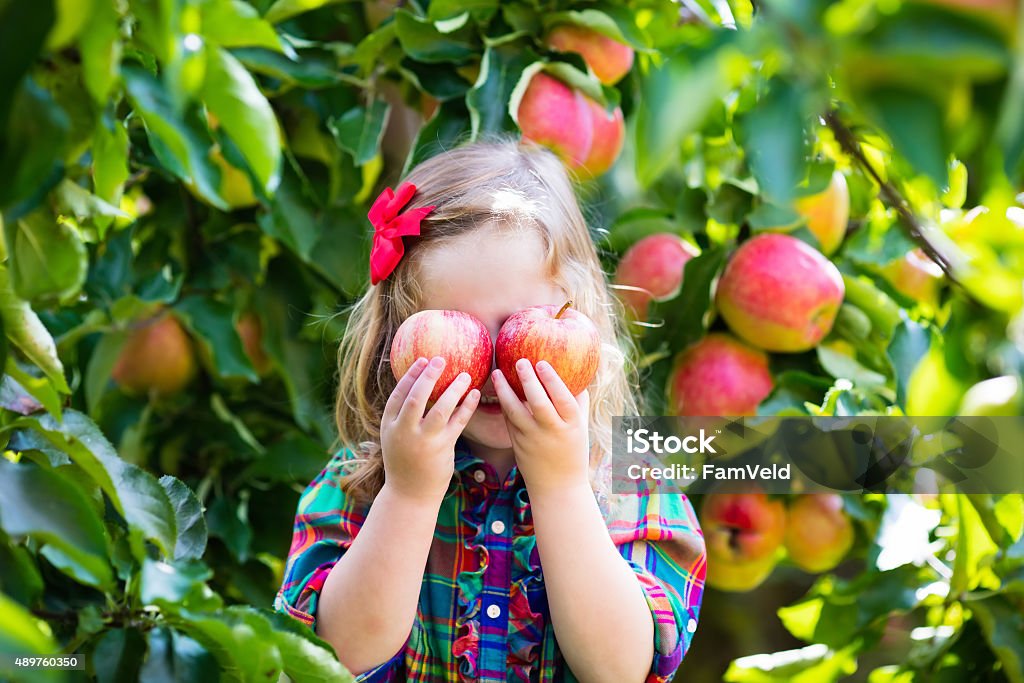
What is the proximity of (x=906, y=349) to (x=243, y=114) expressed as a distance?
0.78 m

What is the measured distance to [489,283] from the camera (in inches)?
39.2

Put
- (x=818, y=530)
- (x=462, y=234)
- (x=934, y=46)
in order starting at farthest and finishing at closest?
(x=818, y=530) < (x=462, y=234) < (x=934, y=46)

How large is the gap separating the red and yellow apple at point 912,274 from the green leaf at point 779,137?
945 millimetres

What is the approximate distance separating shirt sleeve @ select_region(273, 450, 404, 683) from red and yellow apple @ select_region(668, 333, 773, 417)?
42cm

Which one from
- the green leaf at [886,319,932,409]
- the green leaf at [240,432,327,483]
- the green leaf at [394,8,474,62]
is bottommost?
the green leaf at [240,432,327,483]

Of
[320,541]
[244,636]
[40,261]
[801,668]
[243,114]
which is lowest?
[801,668]

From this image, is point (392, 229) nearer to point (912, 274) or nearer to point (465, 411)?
point (465, 411)

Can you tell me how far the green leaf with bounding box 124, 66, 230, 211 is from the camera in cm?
57

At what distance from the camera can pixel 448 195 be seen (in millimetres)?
1107

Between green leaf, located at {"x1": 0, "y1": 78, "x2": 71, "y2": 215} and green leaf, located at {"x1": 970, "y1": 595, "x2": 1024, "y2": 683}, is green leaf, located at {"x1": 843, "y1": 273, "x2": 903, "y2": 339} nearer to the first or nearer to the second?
green leaf, located at {"x1": 970, "y1": 595, "x2": 1024, "y2": 683}

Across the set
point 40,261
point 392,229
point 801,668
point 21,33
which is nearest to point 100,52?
point 21,33

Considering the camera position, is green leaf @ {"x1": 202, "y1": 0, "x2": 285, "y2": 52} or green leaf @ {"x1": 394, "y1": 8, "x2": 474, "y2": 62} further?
green leaf @ {"x1": 394, "y1": 8, "x2": 474, "y2": 62}

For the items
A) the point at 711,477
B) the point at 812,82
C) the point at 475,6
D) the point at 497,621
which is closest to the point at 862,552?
the point at 711,477

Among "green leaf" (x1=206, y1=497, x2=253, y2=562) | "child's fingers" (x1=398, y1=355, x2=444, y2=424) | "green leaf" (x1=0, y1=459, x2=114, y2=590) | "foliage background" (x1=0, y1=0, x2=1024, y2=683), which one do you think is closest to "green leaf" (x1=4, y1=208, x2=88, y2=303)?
"foliage background" (x1=0, y1=0, x2=1024, y2=683)
